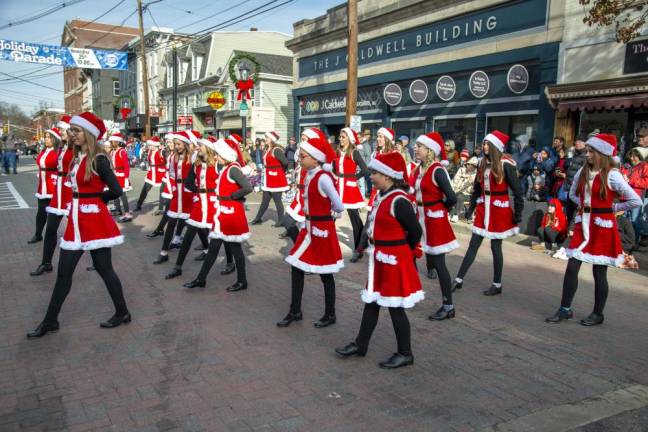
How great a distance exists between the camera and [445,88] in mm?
17578

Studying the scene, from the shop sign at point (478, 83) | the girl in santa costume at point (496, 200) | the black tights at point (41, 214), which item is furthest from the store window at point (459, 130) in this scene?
the black tights at point (41, 214)

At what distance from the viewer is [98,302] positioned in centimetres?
605

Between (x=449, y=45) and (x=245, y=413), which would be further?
(x=449, y=45)

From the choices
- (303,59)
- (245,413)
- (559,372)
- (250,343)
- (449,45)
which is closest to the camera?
(245,413)

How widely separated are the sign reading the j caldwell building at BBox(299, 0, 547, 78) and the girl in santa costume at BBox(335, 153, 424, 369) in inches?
515

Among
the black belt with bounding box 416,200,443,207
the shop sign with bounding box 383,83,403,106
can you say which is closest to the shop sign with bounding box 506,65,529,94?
the shop sign with bounding box 383,83,403,106

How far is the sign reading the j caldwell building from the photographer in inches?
605

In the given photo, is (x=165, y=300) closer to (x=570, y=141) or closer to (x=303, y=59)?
(x=570, y=141)

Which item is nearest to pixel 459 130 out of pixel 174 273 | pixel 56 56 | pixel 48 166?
pixel 174 273

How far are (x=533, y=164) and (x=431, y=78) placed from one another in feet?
21.4

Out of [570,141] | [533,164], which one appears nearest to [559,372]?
[533,164]

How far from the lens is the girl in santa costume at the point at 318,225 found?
16.8 ft

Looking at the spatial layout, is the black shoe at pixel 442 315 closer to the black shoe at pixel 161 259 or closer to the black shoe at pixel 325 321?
the black shoe at pixel 325 321

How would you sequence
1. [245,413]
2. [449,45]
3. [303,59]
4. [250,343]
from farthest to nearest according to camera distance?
[303,59], [449,45], [250,343], [245,413]
